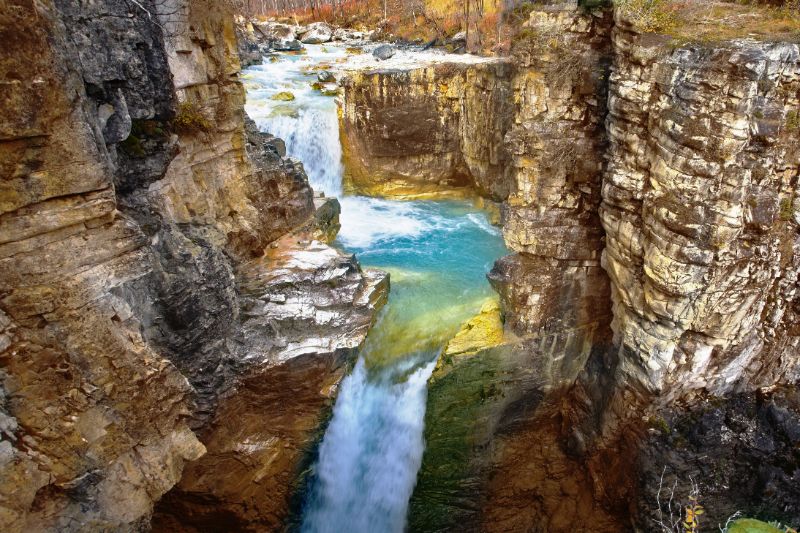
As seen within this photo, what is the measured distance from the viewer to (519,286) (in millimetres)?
9211

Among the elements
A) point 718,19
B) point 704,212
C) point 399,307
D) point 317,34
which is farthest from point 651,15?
point 317,34

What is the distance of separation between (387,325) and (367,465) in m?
2.76

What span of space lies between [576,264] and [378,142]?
1082 centimetres

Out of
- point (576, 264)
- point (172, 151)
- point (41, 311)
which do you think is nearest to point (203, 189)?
point (172, 151)

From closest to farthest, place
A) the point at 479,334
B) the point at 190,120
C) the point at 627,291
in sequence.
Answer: the point at 627,291, the point at 190,120, the point at 479,334

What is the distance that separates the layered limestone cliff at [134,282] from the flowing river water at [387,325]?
2.41 feet

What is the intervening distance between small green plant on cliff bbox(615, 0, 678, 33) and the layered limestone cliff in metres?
6.13

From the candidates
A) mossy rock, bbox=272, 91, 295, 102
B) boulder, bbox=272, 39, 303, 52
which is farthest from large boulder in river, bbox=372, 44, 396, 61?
boulder, bbox=272, 39, 303, 52

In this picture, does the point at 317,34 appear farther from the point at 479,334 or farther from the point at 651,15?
the point at 651,15

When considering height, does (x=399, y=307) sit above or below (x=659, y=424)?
above

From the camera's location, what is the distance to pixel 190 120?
29.8ft

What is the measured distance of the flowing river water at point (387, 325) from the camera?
9891 mm

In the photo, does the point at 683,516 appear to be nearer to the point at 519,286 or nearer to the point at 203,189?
the point at 519,286

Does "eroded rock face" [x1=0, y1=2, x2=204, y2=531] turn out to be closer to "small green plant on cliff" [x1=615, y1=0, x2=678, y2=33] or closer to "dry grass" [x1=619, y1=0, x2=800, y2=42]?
"small green plant on cliff" [x1=615, y1=0, x2=678, y2=33]
